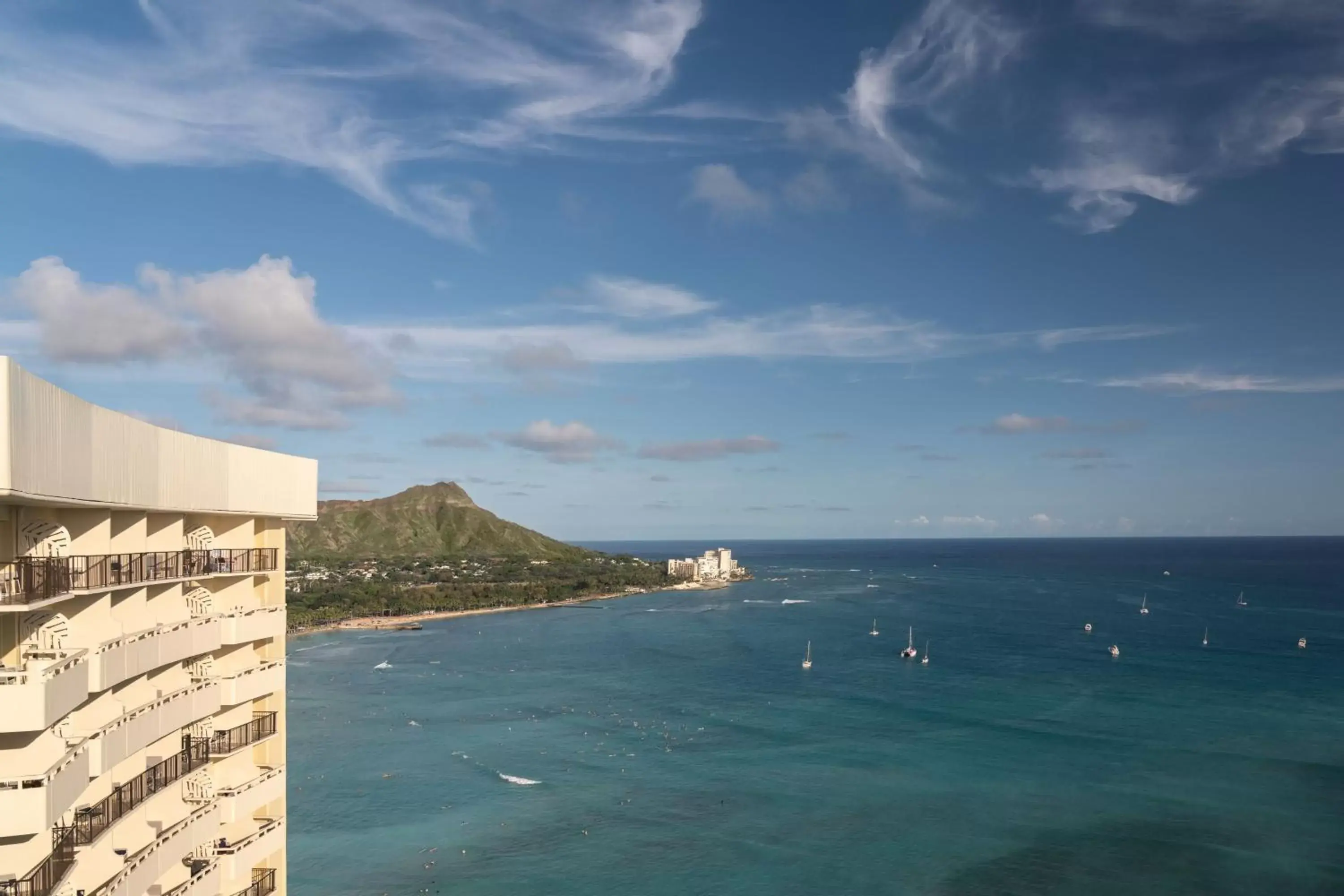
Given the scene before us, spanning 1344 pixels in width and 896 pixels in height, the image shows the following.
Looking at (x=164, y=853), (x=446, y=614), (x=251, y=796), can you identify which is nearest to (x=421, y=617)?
(x=446, y=614)

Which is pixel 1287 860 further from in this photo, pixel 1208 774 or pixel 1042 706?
pixel 1042 706

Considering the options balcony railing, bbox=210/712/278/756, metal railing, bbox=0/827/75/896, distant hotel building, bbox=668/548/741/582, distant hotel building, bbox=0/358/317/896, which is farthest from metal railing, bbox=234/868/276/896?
distant hotel building, bbox=668/548/741/582

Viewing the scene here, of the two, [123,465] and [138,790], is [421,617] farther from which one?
[123,465]

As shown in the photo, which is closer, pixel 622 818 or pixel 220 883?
pixel 220 883

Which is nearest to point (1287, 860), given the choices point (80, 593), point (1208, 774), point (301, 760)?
point (1208, 774)

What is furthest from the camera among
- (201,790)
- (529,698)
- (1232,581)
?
(1232,581)

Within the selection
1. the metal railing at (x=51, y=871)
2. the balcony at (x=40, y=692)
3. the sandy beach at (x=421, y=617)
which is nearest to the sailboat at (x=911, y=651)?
the sandy beach at (x=421, y=617)

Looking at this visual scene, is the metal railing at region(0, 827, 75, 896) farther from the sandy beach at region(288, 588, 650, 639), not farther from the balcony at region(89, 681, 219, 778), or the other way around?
the sandy beach at region(288, 588, 650, 639)
